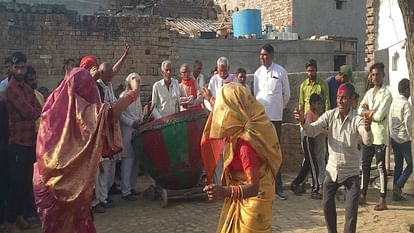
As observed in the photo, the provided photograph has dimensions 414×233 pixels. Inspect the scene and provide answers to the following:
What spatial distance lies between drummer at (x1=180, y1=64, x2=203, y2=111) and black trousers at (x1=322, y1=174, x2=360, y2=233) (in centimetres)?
298

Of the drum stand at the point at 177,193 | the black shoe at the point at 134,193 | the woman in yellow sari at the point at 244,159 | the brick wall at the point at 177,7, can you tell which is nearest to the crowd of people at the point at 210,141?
the woman in yellow sari at the point at 244,159

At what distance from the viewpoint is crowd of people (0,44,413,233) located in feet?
12.2

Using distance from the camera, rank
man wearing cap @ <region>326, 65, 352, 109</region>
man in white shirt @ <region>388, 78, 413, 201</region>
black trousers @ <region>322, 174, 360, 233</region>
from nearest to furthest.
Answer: black trousers @ <region>322, 174, 360, 233</region> → man in white shirt @ <region>388, 78, 413, 201</region> → man wearing cap @ <region>326, 65, 352, 109</region>

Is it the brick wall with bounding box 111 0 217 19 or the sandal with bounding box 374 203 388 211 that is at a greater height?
the brick wall with bounding box 111 0 217 19

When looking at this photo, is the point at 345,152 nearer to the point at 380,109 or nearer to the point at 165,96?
the point at 380,109

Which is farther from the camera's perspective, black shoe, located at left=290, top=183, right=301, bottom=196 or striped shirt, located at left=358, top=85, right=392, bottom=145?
black shoe, located at left=290, top=183, right=301, bottom=196

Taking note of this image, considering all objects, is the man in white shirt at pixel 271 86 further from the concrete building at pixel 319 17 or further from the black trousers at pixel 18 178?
the concrete building at pixel 319 17

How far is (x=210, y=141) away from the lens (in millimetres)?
3936

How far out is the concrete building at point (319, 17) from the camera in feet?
64.8

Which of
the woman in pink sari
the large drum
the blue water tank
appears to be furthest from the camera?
the blue water tank

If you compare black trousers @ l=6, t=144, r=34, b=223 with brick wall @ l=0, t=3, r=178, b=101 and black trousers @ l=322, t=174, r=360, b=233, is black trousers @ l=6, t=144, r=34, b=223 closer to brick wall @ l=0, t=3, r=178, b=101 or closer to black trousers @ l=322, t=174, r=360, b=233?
black trousers @ l=322, t=174, r=360, b=233

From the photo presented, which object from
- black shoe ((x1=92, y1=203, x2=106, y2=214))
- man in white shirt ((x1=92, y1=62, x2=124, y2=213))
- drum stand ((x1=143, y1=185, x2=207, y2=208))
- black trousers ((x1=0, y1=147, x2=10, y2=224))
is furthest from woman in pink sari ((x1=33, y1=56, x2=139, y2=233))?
drum stand ((x1=143, y1=185, x2=207, y2=208))

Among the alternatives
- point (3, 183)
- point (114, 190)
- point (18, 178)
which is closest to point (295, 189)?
point (114, 190)

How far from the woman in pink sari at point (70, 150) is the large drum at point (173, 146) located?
2623mm
